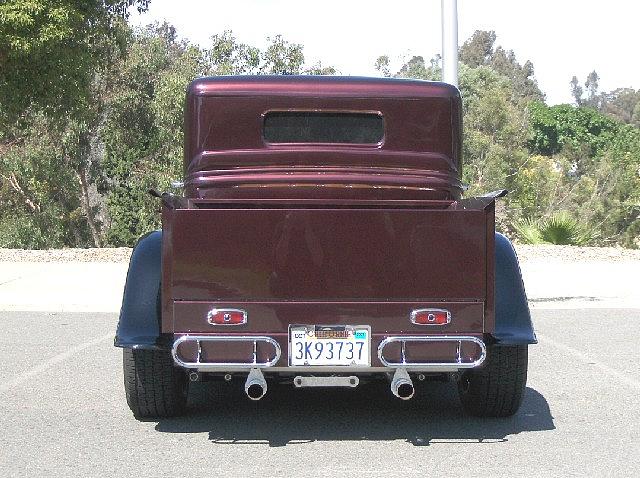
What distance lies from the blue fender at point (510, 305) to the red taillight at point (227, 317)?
1.44 metres

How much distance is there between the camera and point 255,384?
19.0ft

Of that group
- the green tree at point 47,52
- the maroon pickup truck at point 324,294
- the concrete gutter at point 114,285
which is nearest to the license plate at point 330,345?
the maroon pickup truck at point 324,294

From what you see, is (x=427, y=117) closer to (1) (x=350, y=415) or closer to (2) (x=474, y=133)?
(1) (x=350, y=415)

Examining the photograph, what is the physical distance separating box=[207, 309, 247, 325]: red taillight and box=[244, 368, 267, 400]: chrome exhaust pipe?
270 mm

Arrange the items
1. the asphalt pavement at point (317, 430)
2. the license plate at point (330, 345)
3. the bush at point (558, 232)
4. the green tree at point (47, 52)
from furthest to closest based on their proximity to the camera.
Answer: the bush at point (558, 232)
the green tree at point (47, 52)
the license plate at point (330, 345)
the asphalt pavement at point (317, 430)

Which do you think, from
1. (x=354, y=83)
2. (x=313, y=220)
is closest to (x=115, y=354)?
(x=354, y=83)

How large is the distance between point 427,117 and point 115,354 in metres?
3.79

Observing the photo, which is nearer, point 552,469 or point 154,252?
Result: point 552,469

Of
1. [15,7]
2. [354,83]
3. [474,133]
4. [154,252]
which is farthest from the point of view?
[474,133]

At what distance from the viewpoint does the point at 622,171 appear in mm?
38625

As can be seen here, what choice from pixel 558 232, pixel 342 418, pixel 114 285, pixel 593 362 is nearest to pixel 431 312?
pixel 342 418

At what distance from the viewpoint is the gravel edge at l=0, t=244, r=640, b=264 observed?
1769 cm

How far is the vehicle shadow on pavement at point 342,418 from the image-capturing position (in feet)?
20.7

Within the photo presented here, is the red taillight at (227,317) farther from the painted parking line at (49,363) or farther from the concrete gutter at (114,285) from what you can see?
the concrete gutter at (114,285)
